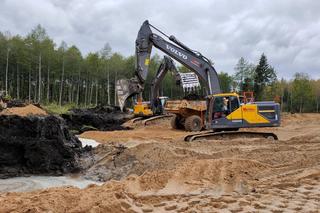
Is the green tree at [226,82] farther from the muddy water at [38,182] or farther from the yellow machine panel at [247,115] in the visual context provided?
the muddy water at [38,182]

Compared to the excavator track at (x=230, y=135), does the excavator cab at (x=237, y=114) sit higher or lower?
higher

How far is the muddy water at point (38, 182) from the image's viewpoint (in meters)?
7.96

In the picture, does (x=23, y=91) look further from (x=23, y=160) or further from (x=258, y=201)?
(x=258, y=201)

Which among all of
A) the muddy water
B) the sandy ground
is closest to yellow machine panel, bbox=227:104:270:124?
the sandy ground

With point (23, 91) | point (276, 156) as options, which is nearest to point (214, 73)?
point (276, 156)

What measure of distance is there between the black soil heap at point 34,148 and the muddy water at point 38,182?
1.06 ft

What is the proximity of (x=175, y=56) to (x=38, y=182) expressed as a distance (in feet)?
36.3

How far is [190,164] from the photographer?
315 inches

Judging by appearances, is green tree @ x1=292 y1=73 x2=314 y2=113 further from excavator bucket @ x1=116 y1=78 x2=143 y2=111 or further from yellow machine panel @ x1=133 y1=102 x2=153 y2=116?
excavator bucket @ x1=116 y1=78 x2=143 y2=111

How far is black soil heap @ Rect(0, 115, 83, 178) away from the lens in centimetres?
926

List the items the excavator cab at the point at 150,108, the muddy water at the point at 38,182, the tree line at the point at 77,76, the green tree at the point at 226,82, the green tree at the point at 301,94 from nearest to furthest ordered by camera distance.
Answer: the muddy water at the point at 38,182 → the excavator cab at the point at 150,108 → the tree line at the point at 77,76 → the green tree at the point at 301,94 → the green tree at the point at 226,82

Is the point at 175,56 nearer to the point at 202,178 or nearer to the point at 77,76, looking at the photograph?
the point at 202,178

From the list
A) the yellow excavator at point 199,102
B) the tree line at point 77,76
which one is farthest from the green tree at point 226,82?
the yellow excavator at point 199,102

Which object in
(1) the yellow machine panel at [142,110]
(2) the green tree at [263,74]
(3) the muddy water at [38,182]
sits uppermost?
(2) the green tree at [263,74]
